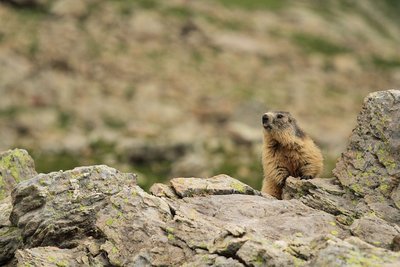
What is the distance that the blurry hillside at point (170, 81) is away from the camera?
103 feet

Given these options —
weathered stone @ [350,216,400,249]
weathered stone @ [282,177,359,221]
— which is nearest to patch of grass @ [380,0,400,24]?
weathered stone @ [282,177,359,221]

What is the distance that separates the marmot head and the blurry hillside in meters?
13.2

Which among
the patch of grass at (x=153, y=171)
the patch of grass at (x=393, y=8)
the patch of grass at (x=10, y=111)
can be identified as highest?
the patch of grass at (x=393, y=8)

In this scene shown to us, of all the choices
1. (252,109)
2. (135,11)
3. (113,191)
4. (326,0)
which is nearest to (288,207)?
(113,191)

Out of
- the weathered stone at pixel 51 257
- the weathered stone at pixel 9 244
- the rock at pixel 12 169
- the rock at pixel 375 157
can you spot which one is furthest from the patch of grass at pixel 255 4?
the weathered stone at pixel 51 257

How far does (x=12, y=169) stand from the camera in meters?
13.1

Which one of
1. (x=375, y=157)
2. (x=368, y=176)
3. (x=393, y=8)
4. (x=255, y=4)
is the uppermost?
(x=393, y=8)

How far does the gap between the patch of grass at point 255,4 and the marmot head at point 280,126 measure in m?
44.6

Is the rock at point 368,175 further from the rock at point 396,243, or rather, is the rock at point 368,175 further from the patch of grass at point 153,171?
the patch of grass at point 153,171

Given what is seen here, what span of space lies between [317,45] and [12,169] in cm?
4498

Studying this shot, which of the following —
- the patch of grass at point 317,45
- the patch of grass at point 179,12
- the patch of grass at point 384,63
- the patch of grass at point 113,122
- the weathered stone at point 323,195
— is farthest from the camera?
the patch of grass at point 384,63

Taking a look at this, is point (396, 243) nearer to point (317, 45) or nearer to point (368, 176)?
point (368, 176)

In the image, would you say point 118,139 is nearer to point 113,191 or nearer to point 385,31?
point 113,191

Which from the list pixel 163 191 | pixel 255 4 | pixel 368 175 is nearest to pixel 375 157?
pixel 368 175
